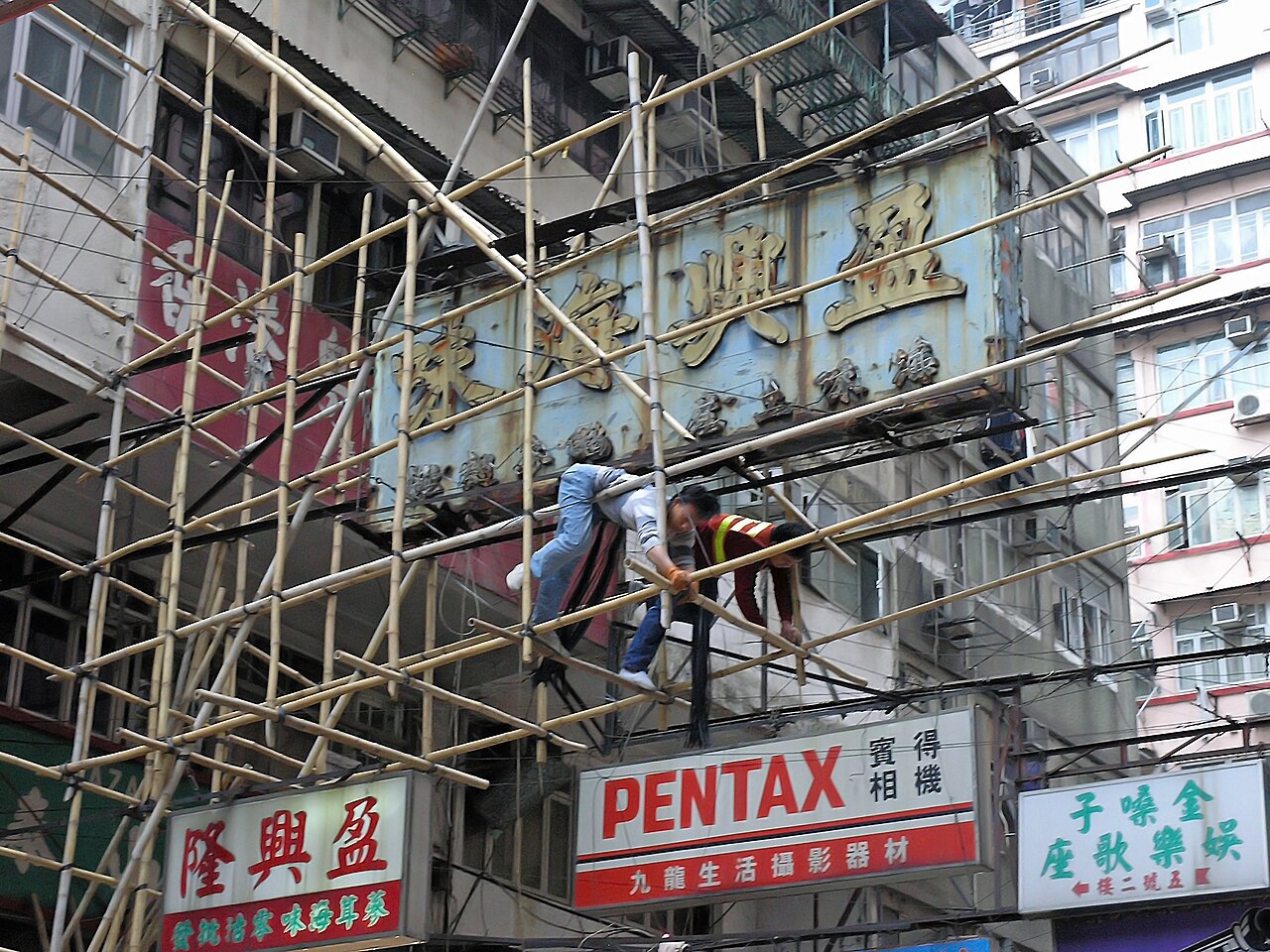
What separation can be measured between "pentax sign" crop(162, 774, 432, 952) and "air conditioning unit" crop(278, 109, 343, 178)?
18.8 feet

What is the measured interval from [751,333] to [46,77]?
5703 millimetres

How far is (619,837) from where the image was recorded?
42.0ft

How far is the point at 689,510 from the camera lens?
1095cm

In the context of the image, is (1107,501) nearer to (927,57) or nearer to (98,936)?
(927,57)

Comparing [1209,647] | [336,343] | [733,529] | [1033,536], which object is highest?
[1209,647]

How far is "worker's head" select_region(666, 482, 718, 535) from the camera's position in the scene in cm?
1080

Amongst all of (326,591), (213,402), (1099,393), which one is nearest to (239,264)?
(213,402)

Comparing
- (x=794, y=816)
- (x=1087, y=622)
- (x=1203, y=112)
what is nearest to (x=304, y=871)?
(x=794, y=816)

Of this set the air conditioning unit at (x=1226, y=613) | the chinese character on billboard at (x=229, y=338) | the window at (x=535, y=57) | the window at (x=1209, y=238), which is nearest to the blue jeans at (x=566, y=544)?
the chinese character on billboard at (x=229, y=338)

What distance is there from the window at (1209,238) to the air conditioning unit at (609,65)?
16.7 m

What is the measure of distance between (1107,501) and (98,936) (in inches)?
709

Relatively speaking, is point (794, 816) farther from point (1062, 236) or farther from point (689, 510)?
point (1062, 236)

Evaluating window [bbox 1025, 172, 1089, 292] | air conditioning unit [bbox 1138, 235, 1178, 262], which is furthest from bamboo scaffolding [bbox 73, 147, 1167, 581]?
air conditioning unit [bbox 1138, 235, 1178, 262]

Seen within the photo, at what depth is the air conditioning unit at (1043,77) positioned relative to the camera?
35.3m
